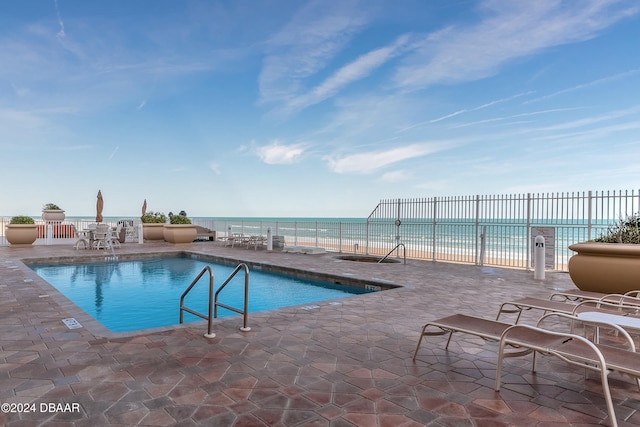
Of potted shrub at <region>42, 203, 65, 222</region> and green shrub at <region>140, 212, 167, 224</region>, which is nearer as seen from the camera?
potted shrub at <region>42, 203, 65, 222</region>

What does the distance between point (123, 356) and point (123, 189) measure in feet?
94.8

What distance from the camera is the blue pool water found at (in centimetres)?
612

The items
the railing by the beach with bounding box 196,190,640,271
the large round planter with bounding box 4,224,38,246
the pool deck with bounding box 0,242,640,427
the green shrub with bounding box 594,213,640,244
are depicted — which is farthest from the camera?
the large round planter with bounding box 4,224,38,246

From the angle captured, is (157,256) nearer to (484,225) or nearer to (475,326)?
(484,225)

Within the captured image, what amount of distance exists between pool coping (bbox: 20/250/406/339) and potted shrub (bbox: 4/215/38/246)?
4601mm

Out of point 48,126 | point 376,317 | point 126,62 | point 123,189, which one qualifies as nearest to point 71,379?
point 376,317

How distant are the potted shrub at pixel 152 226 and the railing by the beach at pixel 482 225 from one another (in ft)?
11.2

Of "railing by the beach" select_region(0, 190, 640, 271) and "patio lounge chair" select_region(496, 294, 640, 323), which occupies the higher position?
"railing by the beach" select_region(0, 190, 640, 271)

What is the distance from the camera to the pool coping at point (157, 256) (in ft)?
13.6

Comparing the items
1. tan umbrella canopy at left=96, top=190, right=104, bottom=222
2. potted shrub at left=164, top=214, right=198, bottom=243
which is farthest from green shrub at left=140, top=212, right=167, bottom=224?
tan umbrella canopy at left=96, top=190, right=104, bottom=222

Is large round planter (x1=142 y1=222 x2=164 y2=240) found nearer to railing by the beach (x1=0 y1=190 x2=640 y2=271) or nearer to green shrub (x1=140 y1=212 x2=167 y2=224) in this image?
green shrub (x1=140 y1=212 x2=167 y2=224)

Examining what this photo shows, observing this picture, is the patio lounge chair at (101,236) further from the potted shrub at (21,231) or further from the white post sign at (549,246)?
the white post sign at (549,246)

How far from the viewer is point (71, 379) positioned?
2.77m

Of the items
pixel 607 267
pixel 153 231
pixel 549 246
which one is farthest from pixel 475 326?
pixel 153 231
